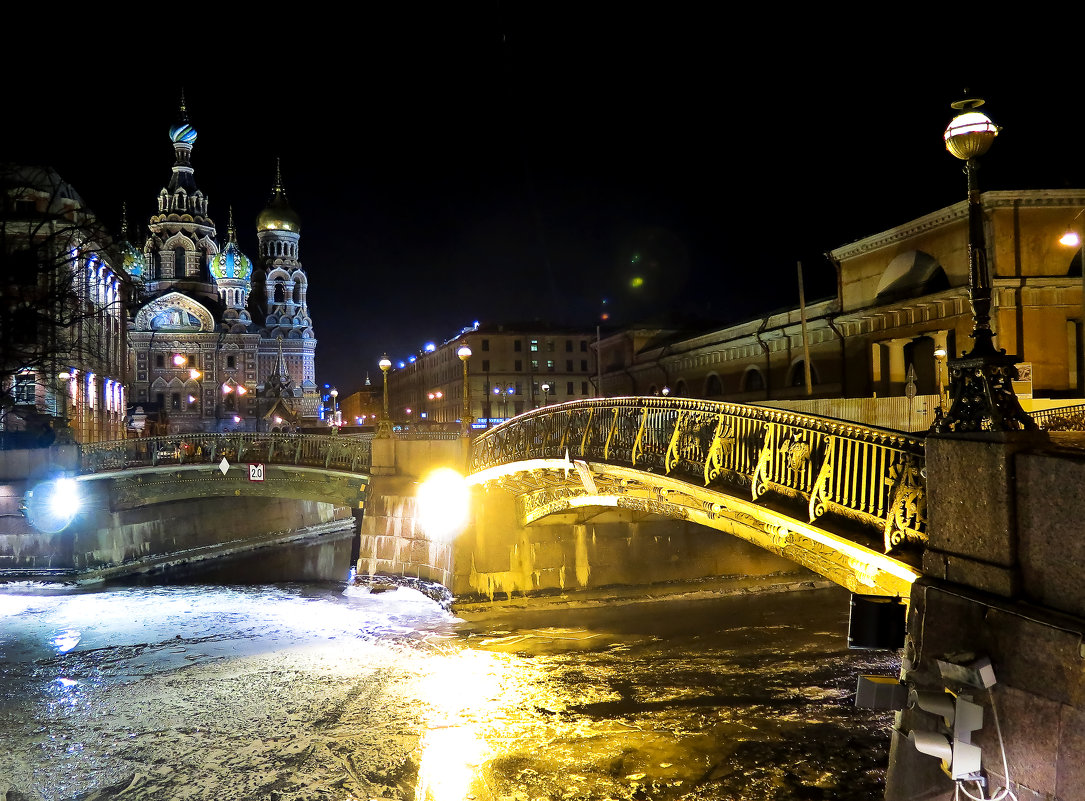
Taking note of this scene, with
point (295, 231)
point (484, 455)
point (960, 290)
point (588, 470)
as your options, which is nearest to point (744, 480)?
point (588, 470)

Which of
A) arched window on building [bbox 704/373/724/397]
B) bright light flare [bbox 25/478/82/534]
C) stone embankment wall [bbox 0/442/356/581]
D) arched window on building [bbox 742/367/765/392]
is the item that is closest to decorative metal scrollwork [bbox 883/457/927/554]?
stone embankment wall [bbox 0/442/356/581]

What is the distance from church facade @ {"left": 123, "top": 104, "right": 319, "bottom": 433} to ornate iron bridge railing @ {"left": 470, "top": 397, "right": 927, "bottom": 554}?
58926 millimetres

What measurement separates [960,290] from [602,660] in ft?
55.2

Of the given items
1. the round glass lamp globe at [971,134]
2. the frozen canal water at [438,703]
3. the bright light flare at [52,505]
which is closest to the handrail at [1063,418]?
the frozen canal water at [438,703]

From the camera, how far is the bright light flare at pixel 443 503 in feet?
60.6

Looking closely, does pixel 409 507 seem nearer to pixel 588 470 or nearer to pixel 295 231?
pixel 588 470

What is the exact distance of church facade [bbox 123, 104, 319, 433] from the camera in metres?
74.8

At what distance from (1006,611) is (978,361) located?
6.05ft

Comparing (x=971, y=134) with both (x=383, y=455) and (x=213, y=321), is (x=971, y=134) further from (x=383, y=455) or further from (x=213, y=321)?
(x=213, y=321)

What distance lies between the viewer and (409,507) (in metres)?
20.3

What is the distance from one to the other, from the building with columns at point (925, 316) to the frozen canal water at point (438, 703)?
961 centimetres

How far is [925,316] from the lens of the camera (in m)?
24.6

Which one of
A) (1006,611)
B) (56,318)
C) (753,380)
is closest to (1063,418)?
(1006,611)

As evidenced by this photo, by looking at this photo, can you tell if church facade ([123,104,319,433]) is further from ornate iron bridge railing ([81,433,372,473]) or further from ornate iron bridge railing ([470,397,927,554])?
ornate iron bridge railing ([470,397,927,554])
